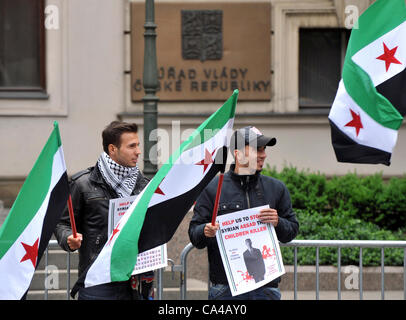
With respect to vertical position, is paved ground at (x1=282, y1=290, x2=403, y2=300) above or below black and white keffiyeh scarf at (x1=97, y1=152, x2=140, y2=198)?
below

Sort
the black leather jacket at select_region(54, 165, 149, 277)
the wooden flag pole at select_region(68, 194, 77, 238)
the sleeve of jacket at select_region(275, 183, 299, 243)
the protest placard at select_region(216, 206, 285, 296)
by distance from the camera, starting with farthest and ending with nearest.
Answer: the sleeve of jacket at select_region(275, 183, 299, 243) < the protest placard at select_region(216, 206, 285, 296) < the black leather jacket at select_region(54, 165, 149, 277) < the wooden flag pole at select_region(68, 194, 77, 238)

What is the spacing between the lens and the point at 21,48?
44.0 feet

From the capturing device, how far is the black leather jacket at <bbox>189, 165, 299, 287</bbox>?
588cm

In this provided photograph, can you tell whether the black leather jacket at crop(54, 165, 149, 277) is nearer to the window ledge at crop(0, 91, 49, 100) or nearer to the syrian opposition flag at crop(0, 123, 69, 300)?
the syrian opposition flag at crop(0, 123, 69, 300)

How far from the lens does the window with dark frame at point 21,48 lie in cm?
1333

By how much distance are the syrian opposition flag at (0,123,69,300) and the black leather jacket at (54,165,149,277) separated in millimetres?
569

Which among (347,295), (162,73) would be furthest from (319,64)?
(347,295)

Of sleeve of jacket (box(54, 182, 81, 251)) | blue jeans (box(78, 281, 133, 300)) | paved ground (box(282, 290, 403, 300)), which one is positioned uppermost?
sleeve of jacket (box(54, 182, 81, 251))

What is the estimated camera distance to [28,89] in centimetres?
1329

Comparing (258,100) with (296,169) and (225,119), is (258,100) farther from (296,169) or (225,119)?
(225,119)

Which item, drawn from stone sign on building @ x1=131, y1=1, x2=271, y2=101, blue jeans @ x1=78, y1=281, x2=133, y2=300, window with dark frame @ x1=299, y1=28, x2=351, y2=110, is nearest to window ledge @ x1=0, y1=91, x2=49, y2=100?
stone sign on building @ x1=131, y1=1, x2=271, y2=101

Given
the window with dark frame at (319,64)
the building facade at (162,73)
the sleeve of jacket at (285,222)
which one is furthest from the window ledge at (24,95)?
the sleeve of jacket at (285,222)

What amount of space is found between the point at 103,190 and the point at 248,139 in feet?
3.38

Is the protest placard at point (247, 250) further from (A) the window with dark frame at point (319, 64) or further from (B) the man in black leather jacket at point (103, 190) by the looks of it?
(A) the window with dark frame at point (319, 64)
